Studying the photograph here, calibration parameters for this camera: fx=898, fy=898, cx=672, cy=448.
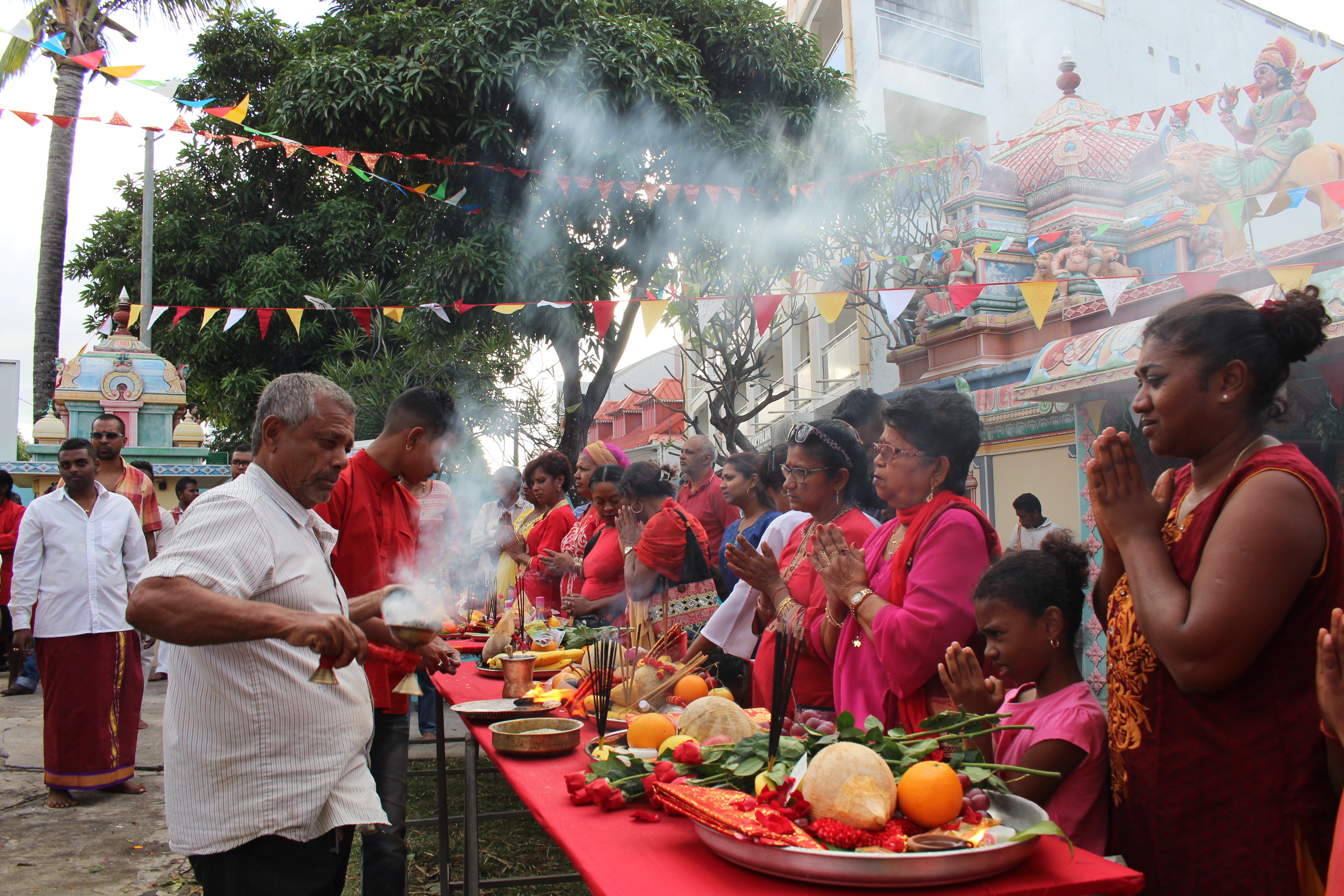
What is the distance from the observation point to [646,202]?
10.1m

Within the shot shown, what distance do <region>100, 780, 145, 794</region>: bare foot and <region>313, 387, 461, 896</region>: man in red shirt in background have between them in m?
3.25

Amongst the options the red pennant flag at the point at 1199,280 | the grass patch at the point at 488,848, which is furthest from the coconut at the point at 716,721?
the red pennant flag at the point at 1199,280

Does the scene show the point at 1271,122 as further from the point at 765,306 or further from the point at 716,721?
the point at 716,721

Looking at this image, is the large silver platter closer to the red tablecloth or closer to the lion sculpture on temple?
the red tablecloth

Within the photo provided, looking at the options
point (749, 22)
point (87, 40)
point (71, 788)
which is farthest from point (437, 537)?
point (87, 40)

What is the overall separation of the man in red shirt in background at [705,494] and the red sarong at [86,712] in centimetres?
363

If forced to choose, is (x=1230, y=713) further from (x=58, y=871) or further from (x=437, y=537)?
(x=437, y=537)

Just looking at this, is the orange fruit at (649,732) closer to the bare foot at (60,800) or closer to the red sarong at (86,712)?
the red sarong at (86,712)

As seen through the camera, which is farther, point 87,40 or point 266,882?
point 87,40

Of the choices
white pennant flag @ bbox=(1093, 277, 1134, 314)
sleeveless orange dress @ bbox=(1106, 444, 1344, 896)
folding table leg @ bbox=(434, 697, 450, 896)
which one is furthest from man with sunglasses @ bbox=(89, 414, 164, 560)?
white pennant flag @ bbox=(1093, 277, 1134, 314)

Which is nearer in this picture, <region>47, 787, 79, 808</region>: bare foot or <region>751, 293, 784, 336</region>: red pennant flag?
<region>47, 787, 79, 808</region>: bare foot

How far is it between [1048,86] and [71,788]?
19.7 m

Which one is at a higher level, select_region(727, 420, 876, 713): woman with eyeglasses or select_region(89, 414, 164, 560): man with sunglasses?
select_region(89, 414, 164, 560): man with sunglasses

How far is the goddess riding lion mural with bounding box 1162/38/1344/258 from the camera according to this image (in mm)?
6859
